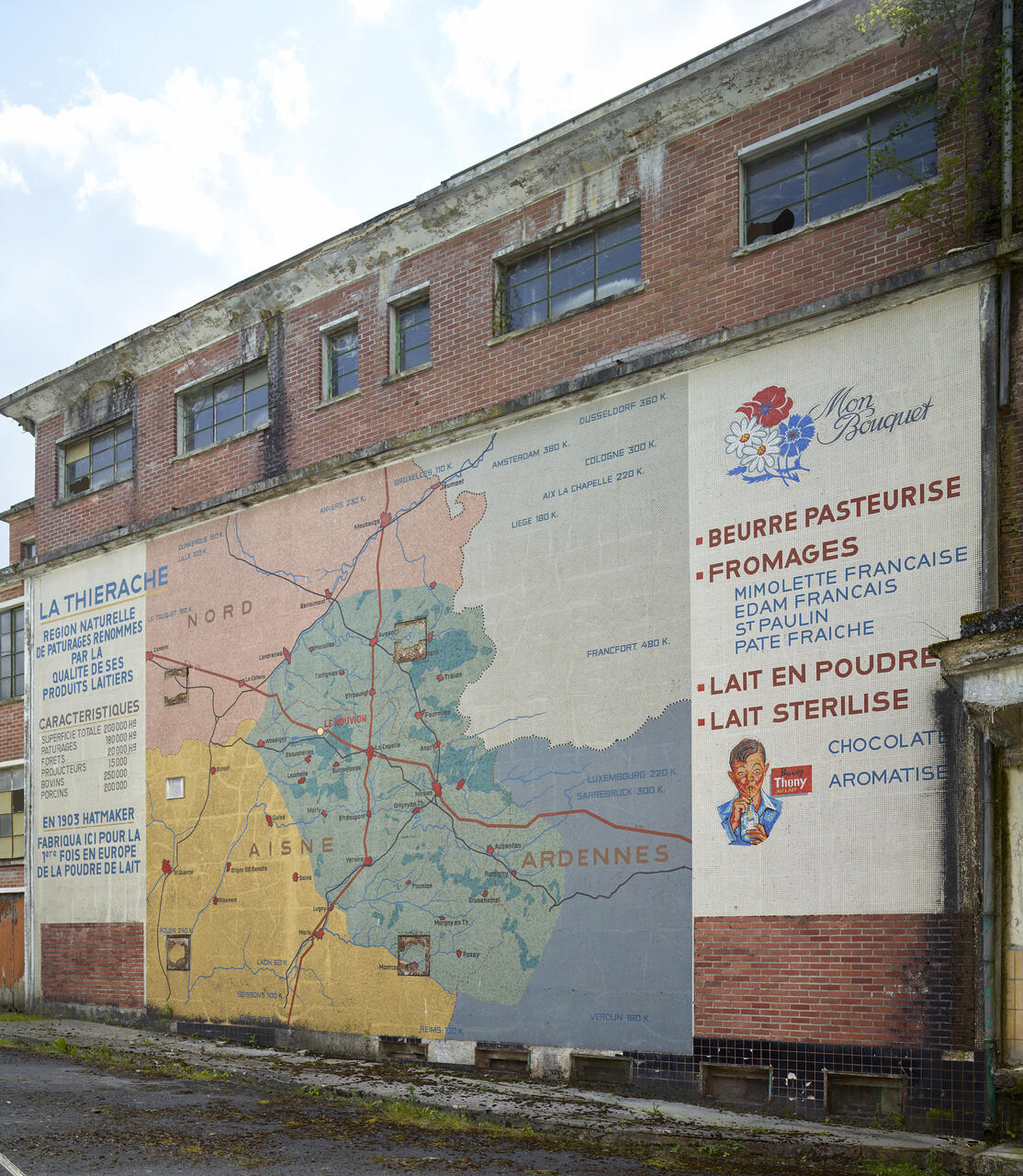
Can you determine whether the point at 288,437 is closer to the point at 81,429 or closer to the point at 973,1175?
the point at 81,429

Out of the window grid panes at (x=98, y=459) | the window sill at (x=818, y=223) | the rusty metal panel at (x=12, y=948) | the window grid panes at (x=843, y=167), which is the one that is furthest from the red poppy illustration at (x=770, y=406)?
the rusty metal panel at (x=12, y=948)

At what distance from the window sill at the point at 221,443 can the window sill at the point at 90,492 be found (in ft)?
3.73

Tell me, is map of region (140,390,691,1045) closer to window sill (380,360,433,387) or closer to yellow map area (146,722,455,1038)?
yellow map area (146,722,455,1038)

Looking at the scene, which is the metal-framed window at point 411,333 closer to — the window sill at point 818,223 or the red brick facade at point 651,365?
the red brick facade at point 651,365

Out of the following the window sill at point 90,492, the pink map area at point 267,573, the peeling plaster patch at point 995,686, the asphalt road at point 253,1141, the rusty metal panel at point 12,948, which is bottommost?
the rusty metal panel at point 12,948

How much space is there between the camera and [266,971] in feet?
47.5

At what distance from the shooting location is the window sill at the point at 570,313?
486 inches

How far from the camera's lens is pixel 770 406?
1110 centimetres

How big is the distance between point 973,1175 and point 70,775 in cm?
1348

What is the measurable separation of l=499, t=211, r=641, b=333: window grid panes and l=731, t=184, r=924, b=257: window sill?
1.36 m

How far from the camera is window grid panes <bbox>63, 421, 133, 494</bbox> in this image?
18078 mm

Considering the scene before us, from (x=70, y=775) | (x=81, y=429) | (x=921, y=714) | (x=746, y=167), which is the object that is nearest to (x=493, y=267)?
(x=746, y=167)

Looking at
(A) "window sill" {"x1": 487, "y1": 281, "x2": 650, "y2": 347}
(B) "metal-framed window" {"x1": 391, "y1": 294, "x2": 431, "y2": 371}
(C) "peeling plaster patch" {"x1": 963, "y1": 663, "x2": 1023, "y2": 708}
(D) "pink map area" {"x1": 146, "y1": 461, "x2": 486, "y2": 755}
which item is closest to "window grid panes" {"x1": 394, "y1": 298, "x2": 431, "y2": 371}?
(B) "metal-framed window" {"x1": 391, "y1": 294, "x2": 431, "y2": 371}

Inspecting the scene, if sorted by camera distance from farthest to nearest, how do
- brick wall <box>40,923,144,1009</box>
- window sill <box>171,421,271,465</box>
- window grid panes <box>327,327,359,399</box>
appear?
brick wall <box>40,923,144,1009</box> < window sill <box>171,421,271,465</box> < window grid panes <box>327,327,359,399</box>
